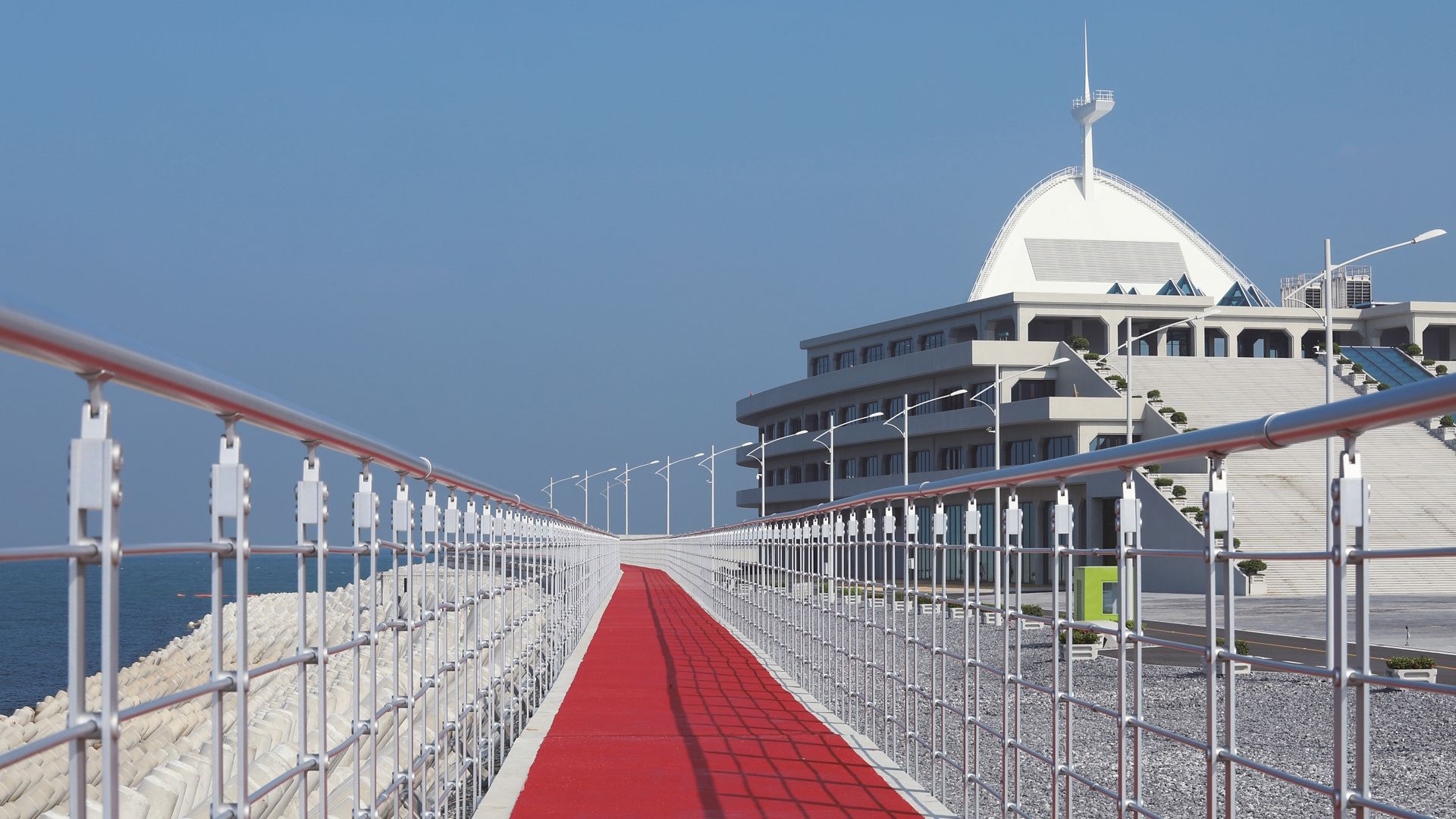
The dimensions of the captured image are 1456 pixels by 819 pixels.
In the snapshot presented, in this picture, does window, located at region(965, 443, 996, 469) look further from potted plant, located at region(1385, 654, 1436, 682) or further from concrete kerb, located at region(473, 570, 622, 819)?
concrete kerb, located at region(473, 570, 622, 819)

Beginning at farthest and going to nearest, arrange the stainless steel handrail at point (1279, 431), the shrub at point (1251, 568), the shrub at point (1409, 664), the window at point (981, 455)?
1. the window at point (981, 455)
2. the shrub at point (1251, 568)
3. the shrub at point (1409, 664)
4. the stainless steel handrail at point (1279, 431)

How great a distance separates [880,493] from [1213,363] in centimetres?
6385

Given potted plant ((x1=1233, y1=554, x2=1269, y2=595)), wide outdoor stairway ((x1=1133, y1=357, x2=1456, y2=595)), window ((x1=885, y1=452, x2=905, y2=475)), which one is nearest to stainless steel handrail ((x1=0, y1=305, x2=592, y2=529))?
wide outdoor stairway ((x1=1133, y1=357, x2=1456, y2=595))

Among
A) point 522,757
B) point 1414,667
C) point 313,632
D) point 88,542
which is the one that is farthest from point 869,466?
point 88,542

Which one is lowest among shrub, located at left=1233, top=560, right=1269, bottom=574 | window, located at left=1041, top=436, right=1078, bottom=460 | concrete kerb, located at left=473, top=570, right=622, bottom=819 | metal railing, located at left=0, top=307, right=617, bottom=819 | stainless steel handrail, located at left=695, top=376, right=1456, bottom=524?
shrub, located at left=1233, top=560, right=1269, bottom=574

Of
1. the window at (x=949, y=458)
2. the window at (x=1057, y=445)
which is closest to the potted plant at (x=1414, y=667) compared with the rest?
the window at (x=1057, y=445)

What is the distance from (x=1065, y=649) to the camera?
9.45m

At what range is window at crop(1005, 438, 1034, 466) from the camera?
6481 cm

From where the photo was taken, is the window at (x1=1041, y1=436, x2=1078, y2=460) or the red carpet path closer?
the red carpet path

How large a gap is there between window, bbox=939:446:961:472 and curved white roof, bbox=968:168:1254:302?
3613cm

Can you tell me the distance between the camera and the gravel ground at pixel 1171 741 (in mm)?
9602

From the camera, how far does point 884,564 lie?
984cm

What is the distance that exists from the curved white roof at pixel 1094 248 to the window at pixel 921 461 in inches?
1302

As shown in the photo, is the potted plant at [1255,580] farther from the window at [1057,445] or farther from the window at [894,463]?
the window at [894,463]
